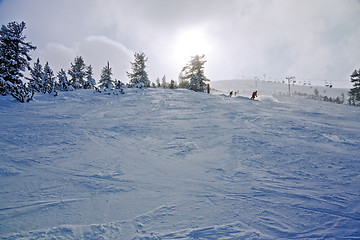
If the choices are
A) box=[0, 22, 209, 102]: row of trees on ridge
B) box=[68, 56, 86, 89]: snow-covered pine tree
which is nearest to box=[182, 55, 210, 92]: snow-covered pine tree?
box=[0, 22, 209, 102]: row of trees on ridge

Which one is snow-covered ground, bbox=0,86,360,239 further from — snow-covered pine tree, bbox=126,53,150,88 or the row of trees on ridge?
snow-covered pine tree, bbox=126,53,150,88

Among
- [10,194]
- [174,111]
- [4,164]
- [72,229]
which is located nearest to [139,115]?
[174,111]

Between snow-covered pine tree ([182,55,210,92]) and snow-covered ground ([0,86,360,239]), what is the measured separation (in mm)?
→ 24702

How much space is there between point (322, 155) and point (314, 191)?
84.4 inches

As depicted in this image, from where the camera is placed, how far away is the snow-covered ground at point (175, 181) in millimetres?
3033

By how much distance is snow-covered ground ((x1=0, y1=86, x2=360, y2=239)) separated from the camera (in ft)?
9.95

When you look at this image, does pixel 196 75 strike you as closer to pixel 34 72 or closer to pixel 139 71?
pixel 139 71

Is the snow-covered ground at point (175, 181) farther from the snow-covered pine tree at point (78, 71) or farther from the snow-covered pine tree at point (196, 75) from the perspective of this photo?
the snow-covered pine tree at point (78, 71)

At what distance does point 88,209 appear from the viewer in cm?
340

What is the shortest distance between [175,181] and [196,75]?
2955 centimetres

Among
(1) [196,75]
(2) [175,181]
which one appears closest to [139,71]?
(1) [196,75]

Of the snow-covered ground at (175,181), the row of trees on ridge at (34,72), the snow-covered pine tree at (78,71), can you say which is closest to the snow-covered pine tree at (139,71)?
the row of trees on ridge at (34,72)

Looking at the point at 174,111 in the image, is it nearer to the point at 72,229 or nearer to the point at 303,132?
the point at 303,132

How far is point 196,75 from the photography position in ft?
106
